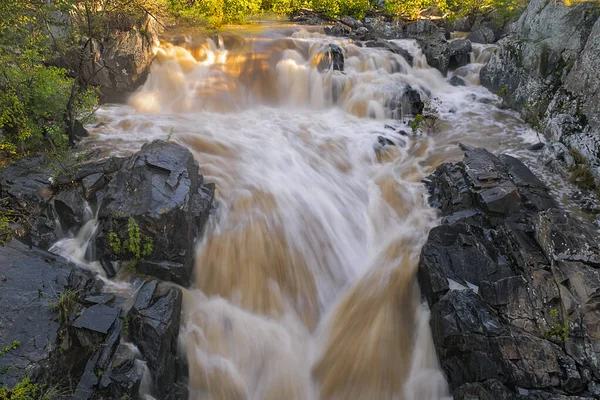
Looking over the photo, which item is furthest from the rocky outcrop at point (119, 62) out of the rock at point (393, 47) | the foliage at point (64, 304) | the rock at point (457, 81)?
the rock at point (457, 81)

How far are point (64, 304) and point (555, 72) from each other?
11.9m

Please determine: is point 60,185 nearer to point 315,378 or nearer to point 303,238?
point 303,238

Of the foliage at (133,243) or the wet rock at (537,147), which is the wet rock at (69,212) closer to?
the foliage at (133,243)

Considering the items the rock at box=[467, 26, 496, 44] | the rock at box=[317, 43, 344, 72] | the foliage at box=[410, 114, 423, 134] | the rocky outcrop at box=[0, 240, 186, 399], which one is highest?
the rock at box=[467, 26, 496, 44]

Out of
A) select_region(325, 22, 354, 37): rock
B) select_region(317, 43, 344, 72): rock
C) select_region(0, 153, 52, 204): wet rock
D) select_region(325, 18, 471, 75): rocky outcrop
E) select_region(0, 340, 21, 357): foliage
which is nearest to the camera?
select_region(0, 340, 21, 357): foliage

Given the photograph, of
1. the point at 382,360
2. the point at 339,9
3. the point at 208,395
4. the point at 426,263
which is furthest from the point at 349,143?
the point at 339,9

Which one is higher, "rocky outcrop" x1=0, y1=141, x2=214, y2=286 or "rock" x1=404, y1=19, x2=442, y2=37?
"rock" x1=404, y1=19, x2=442, y2=37

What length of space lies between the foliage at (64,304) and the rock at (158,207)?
1260mm

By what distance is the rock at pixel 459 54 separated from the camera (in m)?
14.1

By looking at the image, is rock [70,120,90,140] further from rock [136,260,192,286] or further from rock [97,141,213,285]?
rock [136,260,192,286]

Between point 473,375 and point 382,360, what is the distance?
1.18 m

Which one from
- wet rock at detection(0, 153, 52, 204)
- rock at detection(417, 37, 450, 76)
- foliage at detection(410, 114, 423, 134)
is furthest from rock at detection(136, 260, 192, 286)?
rock at detection(417, 37, 450, 76)

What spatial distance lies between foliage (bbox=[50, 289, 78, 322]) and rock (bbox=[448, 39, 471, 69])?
13926mm

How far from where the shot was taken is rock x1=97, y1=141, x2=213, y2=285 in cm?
574
